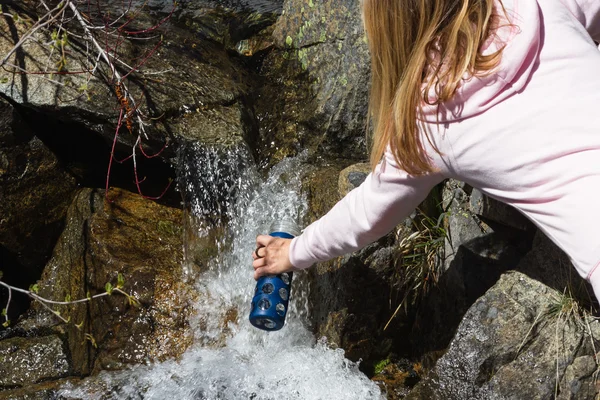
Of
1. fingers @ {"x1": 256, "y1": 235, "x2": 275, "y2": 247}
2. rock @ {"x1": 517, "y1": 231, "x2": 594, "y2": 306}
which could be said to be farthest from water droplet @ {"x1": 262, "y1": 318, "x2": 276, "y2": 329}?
rock @ {"x1": 517, "y1": 231, "x2": 594, "y2": 306}

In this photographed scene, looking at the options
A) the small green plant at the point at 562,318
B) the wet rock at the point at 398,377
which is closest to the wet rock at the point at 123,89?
the wet rock at the point at 398,377

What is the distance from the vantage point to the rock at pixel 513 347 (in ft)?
8.67

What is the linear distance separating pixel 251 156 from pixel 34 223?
1.50 meters

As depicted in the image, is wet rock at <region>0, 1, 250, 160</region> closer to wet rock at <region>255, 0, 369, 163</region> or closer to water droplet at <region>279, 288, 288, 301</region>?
wet rock at <region>255, 0, 369, 163</region>

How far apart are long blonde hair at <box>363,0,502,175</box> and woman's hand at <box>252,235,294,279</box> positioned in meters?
0.69

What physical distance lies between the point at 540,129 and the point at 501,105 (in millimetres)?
117

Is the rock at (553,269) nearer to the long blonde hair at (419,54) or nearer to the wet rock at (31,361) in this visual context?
the long blonde hair at (419,54)

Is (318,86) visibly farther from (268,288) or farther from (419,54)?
(419,54)

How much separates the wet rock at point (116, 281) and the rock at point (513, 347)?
154 centimetres

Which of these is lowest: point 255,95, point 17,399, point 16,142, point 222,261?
point 17,399

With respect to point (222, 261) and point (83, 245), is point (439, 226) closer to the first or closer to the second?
point (222, 261)

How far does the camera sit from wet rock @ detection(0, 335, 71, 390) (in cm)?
380

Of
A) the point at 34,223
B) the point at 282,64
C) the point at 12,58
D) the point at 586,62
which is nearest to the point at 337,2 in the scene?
the point at 282,64

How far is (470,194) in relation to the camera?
3.14 meters
